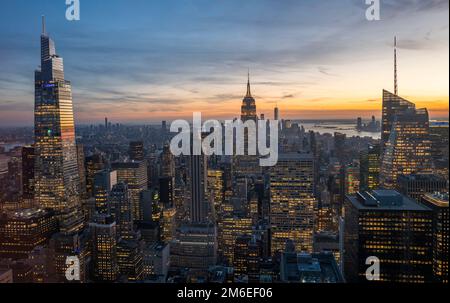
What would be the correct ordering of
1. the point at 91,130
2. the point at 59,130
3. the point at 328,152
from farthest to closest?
the point at 59,130 → the point at 328,152 → the point at 91,130

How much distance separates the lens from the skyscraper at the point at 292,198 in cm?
1183

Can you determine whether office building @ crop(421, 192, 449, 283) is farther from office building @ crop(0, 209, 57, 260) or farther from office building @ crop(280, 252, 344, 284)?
office building @ crop(0, 209, 57, 260)

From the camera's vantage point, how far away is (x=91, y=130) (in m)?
6.64

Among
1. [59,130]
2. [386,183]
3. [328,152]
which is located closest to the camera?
[386,183]

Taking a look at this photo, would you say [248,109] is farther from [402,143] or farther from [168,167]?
[168,167]

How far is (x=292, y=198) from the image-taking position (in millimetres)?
12625

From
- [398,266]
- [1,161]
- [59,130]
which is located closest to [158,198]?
[59,130]

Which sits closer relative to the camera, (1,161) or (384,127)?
(1,161)

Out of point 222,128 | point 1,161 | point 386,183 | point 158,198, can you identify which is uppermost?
point 222,128

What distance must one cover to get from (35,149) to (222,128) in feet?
24.1

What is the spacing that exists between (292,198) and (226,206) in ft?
7.81

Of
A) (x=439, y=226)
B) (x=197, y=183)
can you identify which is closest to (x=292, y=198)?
(x=197, y=183)

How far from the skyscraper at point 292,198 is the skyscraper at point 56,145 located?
253 inches
